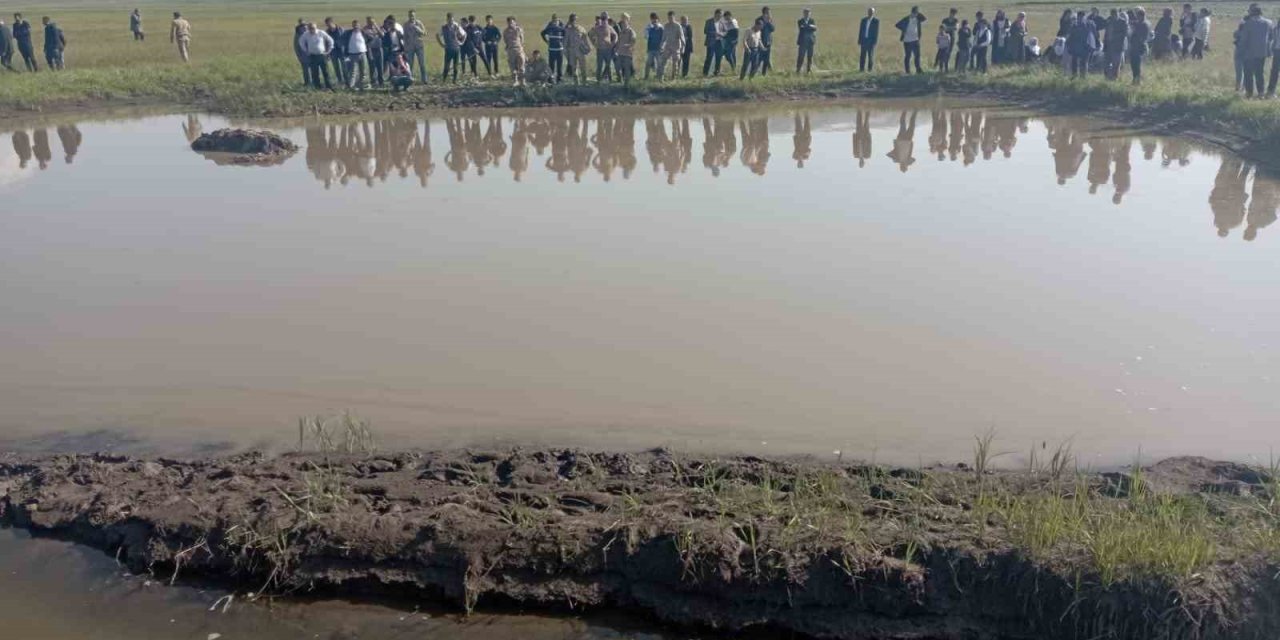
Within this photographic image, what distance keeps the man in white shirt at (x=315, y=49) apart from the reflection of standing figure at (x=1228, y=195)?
15135 mm

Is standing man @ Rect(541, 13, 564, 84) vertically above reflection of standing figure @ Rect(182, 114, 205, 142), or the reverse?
standing man @ Rect(541, 13, 564, 84)

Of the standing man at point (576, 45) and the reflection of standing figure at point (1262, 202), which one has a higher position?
the standing man at point (576, 45)

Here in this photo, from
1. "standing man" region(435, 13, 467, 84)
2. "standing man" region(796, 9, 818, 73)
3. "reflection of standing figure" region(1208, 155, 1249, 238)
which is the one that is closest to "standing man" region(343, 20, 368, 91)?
"standing man" region(435, 13, 467, 84)

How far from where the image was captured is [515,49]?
21062 millimetres

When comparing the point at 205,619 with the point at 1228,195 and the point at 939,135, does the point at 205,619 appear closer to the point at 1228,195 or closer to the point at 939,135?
the point at 1228,195

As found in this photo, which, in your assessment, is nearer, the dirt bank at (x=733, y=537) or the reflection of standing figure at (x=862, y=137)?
the dirt bank at (x=733, y=537)

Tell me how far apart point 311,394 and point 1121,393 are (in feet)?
17.9

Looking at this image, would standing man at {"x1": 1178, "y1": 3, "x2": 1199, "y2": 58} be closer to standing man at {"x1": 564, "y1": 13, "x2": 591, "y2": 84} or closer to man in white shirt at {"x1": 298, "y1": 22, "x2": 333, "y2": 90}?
standing man at {"x1": 564, "y1": 13, "x2": 591, "y2": 84}

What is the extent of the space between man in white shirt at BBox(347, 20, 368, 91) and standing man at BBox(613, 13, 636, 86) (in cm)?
456

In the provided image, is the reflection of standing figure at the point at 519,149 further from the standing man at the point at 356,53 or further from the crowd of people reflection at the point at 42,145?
the crowd of people reflection at the point at 42,145

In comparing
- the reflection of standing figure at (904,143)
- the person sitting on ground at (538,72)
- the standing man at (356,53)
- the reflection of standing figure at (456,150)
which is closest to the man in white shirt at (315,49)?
the standing man at (356,53)

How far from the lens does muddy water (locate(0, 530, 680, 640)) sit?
203 inches

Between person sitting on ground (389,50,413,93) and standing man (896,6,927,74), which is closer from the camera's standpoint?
person sitting on ground (389,50,413,93)

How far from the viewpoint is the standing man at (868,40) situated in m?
21.9
